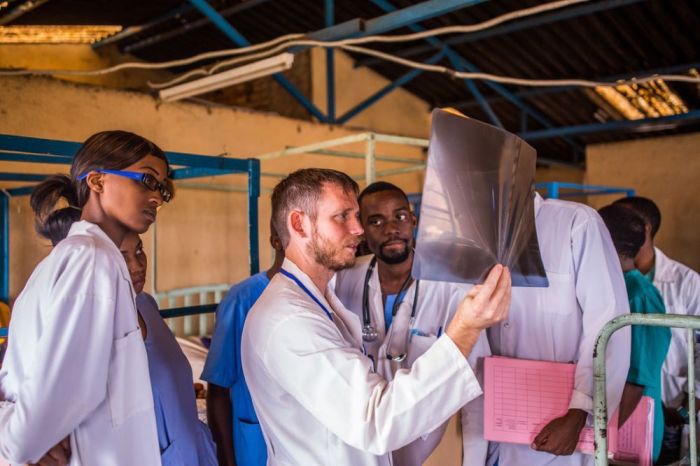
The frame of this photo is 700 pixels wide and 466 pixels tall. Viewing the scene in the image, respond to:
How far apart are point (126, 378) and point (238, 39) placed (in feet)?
17.0

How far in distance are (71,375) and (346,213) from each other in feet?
2.43

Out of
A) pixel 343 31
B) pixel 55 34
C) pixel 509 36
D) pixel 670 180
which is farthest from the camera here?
pixel 670 180

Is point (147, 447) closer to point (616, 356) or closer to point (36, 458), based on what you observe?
point (36, 458)

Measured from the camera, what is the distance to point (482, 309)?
1210 millimetres

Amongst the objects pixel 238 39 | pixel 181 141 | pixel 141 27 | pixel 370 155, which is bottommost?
pixel 370 155

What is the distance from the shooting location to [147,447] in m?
1.42

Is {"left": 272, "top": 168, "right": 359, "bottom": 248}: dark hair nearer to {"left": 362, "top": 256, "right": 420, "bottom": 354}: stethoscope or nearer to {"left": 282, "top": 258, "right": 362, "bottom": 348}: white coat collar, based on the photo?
{"left": 282, "top": 258, "right": 362, "bottom": 348}: white coat collar

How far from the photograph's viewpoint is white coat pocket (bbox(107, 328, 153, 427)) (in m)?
Answer: 1.36

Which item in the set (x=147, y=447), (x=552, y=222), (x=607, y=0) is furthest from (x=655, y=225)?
(x=147, y=447)

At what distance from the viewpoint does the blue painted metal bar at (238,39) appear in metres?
5.72

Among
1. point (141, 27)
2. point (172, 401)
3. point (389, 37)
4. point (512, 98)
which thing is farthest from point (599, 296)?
point (141, 27)

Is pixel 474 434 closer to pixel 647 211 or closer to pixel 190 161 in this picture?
pixel 190 161

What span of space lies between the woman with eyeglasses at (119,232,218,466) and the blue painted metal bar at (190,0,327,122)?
14.2 ft

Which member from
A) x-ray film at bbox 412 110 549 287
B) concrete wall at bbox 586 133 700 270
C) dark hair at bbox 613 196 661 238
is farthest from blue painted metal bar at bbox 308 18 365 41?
concrete wall at bbox 586 133 700 270
